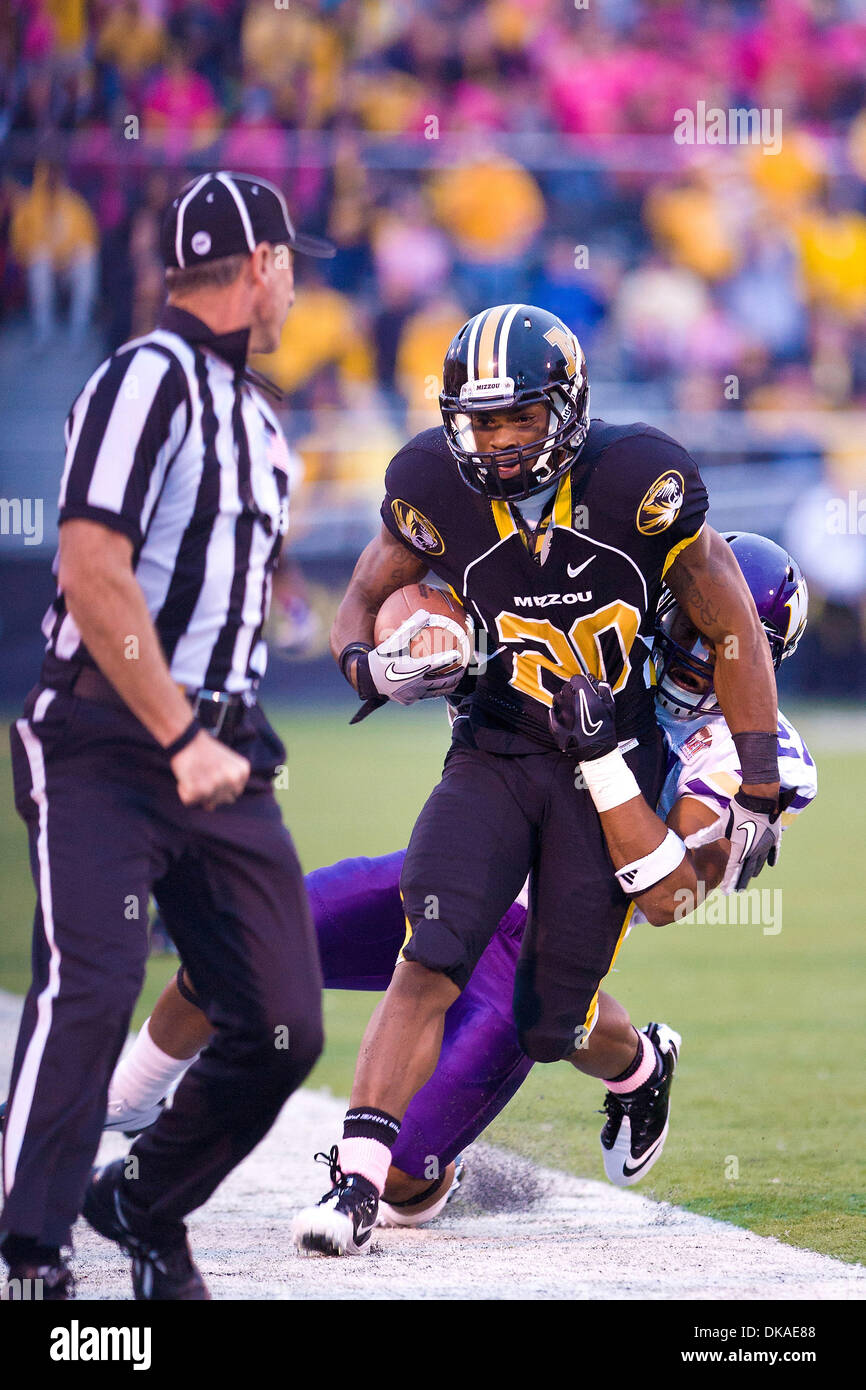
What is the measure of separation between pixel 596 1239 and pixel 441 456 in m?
1.85

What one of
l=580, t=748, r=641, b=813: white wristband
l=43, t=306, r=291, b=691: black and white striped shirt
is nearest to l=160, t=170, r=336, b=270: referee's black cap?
l=43, t=306, r=291, b=691: black and white striped shirt

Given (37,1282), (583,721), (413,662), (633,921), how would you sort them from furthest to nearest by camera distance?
A: (633,921), (413,662), (583,721), (37,1282)

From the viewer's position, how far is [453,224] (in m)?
16.2

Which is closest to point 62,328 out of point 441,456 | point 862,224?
point 862,224

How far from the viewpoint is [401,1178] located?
3.91 meters

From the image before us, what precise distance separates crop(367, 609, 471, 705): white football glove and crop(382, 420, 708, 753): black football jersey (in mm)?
121

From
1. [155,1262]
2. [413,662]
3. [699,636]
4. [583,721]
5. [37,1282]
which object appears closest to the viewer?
[37,1282]

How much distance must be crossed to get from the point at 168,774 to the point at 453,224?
14057mm

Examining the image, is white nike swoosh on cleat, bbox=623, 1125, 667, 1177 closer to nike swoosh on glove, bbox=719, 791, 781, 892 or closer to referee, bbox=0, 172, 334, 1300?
nike swoosh on glove, bbox=719, 791, 781, 892

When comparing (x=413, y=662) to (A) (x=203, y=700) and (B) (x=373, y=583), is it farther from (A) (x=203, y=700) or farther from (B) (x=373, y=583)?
(A) (x=203, y=700)

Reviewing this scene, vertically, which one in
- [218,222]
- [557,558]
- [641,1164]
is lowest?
[641,1164]

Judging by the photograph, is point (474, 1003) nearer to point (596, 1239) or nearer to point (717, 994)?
point (596, 1239)

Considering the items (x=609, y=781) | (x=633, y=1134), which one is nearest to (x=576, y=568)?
(x=609, y=781)

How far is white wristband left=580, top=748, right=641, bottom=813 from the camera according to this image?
12.8 ft
